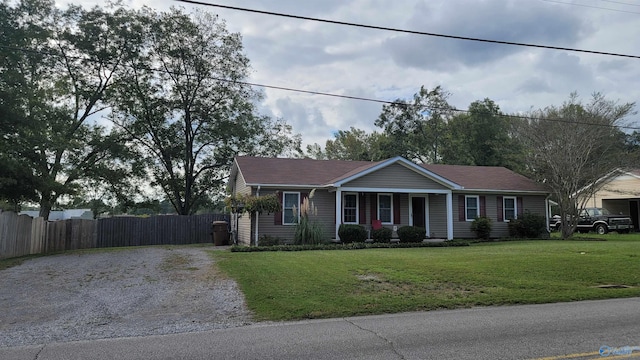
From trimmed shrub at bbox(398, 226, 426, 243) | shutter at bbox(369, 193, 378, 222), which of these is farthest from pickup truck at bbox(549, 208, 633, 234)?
shutter at bbox(369, 193, 378, 222)

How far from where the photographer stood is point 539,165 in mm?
24609

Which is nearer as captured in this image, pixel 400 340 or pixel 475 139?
pixel 400 340

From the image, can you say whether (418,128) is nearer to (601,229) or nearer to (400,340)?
(601,229)

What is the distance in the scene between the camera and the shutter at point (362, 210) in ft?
67.8

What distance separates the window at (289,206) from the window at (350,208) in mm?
2261

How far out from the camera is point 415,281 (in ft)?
31.3

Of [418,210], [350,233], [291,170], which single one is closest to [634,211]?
[418,210]

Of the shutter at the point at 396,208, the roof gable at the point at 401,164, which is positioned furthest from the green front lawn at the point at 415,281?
the shutter at the point at 396,208

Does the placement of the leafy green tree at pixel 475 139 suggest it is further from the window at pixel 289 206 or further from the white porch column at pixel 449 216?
the window at pixel 289 206

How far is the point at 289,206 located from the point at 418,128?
2715cm

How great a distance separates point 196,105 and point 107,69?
6.34 meters

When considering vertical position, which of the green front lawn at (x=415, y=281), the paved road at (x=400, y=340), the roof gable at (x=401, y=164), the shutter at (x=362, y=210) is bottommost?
the paved road at (x=400, y=340)

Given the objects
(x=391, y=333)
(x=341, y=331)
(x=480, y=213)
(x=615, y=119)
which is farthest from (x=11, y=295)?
(x=615, y=119)

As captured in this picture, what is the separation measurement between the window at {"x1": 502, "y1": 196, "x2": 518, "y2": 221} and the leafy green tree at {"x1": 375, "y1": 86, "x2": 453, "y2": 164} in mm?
19182
